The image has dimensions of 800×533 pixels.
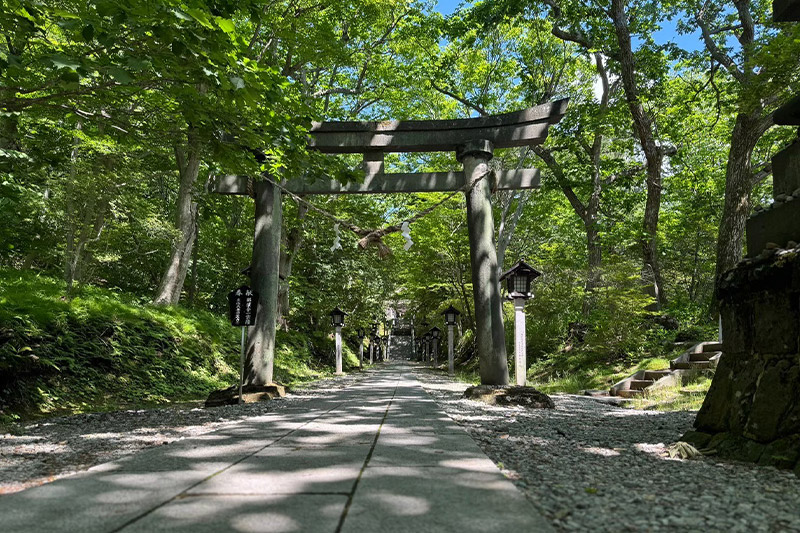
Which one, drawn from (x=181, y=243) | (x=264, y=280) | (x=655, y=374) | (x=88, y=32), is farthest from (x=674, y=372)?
(x=181, y=243)

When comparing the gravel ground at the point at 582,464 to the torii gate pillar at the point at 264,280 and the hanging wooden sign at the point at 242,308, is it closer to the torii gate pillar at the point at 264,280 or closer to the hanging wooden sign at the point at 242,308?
the hanging wooden sign at the point at 242,308

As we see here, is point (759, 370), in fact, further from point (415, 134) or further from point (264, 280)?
point (264, 280)

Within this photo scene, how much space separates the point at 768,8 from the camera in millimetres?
12219

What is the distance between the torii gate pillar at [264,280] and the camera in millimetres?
8070

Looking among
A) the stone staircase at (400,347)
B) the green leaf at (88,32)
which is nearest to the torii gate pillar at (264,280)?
the green leaf at (88,32)

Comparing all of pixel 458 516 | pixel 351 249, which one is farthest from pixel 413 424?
pixel 351 249

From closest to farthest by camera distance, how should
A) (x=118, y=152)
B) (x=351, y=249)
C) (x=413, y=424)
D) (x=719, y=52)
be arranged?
(x=413, y=424), (x=118, y=152), (x=719, y=52), (x=351, y=249)

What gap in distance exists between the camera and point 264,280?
8117 mm

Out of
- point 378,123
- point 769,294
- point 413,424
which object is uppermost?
point 378,123

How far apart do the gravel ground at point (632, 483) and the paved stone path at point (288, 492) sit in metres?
0.24

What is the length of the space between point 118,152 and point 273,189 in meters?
4.15

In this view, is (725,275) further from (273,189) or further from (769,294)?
(273,189)

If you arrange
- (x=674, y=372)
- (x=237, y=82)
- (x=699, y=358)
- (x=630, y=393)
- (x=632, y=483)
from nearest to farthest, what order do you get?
(x=632, y=483) → (x=237, y=82) → (x=674, y=372) → (x=630, y=393) → (x=699, y=358)

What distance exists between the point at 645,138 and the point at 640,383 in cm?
714
